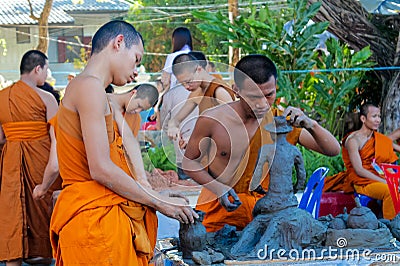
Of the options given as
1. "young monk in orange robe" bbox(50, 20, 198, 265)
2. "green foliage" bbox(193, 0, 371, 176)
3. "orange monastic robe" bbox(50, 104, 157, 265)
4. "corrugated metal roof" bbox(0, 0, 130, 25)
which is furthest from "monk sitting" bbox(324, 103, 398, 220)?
"corrugated metal roof" bbox(0, 0, 130, 25)

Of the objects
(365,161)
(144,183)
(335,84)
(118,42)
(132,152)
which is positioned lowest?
(365,161)

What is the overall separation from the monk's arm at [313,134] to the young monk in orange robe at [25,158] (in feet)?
7.18

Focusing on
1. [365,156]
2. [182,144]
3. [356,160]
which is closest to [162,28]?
[365,156]

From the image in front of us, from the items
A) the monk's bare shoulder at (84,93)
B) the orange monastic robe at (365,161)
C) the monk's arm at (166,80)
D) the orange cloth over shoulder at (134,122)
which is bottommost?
the orange monastic robe at (365,161)

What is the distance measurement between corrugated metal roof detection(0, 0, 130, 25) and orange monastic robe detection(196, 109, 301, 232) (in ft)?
58.9

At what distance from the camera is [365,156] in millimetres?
5738

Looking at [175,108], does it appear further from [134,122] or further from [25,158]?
[25,158]

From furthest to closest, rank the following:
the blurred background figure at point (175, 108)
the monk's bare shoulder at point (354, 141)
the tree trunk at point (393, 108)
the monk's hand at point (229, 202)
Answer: the tree trunk at point (393, 108)
the monk's bare shoulder at point (354, 141)
the blurred background figure at point (175, 108)
the monk's hand at point (229, 202)

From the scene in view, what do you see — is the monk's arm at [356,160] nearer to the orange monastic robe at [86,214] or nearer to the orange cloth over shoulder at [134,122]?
the orange cloth over shoulder at [134,122]

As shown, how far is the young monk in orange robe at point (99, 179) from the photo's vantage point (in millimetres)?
2490

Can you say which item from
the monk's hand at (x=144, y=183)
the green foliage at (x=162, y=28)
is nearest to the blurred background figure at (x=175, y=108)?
the monk's hand at (x=144, y=183)

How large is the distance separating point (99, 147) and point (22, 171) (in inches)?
107

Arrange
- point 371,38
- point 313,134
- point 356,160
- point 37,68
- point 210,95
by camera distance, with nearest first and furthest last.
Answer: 1. point 313,134
2. point 210,95
3. point 37,68
4. point 356,160
5. point 371,38

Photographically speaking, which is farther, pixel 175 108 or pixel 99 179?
pixel 175 108
